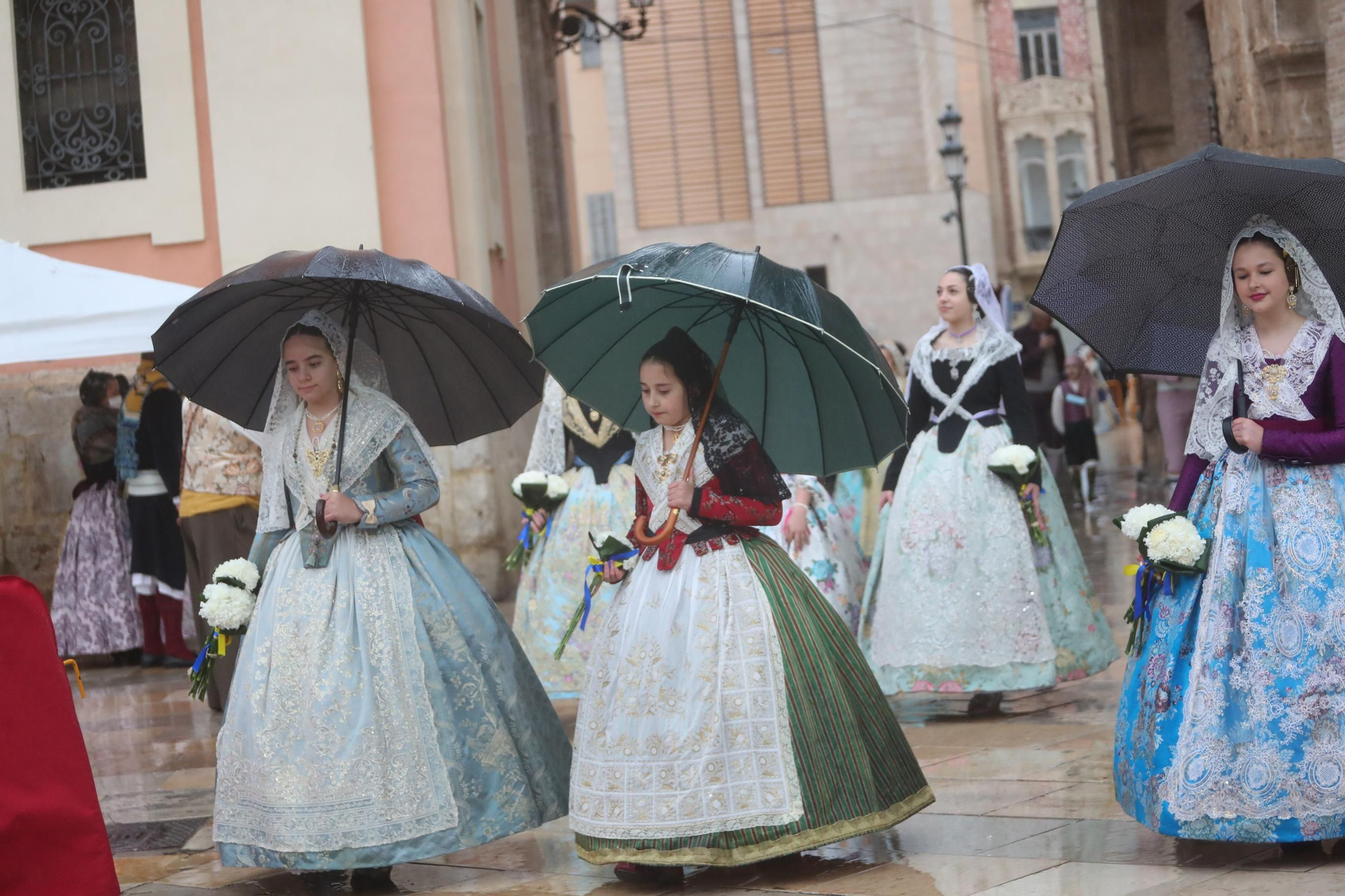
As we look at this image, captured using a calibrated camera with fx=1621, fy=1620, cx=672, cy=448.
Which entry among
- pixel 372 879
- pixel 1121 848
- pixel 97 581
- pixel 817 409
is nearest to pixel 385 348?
pixel 817 409

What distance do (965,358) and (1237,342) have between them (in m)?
2.34

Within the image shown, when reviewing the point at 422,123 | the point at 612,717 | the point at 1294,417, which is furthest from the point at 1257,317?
the point at 422,123

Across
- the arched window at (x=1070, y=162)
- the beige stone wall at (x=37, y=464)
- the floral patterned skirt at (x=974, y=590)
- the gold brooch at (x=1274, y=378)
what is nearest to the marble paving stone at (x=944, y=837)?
the gold brooch at (x=1274, y=378)

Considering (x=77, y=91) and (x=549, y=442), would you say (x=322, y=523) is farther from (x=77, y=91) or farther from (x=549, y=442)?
(x=77, y=91)

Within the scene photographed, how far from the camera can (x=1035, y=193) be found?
43625 millimetres

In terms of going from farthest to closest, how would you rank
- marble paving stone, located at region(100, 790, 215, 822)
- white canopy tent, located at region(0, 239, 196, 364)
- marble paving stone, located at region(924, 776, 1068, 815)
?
1. white canopy tent, located at region(0, 239, 196, 364)
2. marble paving stone, located at region(100, 790, 215, 822)
3. marble paving stone, located at region(924, 776, 1068, 815)

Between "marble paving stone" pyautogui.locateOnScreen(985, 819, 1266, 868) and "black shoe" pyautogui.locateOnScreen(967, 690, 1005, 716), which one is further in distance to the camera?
"black shoe" pyautogui.locateOnScreen(967, 690, 1005, 716)

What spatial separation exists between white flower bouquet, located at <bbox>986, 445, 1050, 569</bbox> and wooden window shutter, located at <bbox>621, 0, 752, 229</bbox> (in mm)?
23657

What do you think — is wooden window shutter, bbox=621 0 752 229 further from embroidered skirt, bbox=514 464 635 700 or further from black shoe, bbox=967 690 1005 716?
black shoe, bbox=967 690 1005 716

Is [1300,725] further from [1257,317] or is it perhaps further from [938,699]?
[938,699]

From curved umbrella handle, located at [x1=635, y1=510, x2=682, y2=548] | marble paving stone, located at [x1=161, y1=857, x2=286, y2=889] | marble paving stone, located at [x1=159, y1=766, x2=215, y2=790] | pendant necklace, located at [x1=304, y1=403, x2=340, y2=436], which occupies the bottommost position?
marble paving stone, located at [x1=161, y1=857, x2=286, y2=889]

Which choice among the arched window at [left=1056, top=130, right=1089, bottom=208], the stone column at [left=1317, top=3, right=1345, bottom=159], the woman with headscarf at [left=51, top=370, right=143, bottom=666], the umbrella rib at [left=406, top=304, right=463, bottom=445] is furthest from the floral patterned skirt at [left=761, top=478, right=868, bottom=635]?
the arched window at [left=1056, top=130, right=1089, bottom=208]

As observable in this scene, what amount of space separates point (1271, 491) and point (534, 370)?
2185 millimetres

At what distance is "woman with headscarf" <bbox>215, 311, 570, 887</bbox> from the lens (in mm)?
4406
